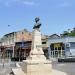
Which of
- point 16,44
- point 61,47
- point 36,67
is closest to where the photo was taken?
point 36,67

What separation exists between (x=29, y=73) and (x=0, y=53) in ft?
231

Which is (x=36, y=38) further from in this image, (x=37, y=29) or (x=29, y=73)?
(x=29, y=73)

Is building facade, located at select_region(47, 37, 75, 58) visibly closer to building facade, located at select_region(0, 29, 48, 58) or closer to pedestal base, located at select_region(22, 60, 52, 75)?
building facade, located at select_region(0, 29, 48, 58)

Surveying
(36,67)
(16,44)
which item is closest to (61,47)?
(16,44)

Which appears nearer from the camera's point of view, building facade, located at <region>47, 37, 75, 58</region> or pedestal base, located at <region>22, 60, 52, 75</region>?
pedestal base, located at <region>22, 60, 52, 75</region>

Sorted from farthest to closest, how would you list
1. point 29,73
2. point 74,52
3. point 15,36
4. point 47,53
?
1. point 15,36
2. point 47,53
3. point 74,52
4. point 29,73

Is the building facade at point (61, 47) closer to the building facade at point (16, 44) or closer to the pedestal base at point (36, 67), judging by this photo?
the building facade at point (16, 44)

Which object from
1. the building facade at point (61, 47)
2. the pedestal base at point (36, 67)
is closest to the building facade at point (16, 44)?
the building facade at point (61, 47)

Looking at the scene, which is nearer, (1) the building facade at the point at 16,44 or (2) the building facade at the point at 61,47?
(2) the building facade at the point at 61,47

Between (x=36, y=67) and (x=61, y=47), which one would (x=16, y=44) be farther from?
(x=36, y=67)

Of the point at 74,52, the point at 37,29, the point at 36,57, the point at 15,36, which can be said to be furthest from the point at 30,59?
the point at 15,36

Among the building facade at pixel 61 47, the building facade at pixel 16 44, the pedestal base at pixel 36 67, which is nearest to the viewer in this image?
the pedestal base at pixel 36 67

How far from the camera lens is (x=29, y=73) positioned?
2564 cm

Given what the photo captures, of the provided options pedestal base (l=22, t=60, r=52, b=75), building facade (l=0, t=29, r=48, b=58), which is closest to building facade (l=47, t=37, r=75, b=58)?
building facade (l=0, t=29, r=48, b=58)
